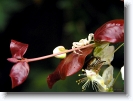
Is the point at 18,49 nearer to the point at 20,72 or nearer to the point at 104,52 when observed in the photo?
the point at 20,72

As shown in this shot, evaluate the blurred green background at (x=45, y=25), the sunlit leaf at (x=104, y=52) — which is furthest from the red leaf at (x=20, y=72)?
the blurred green background at (x=45, y=25)

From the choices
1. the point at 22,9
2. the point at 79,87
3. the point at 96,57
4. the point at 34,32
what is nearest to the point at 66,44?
the point at 34,32

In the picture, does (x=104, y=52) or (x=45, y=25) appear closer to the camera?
(x=104, y=52)

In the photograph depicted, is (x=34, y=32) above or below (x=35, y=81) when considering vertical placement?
above

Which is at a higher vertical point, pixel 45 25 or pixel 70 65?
pixel 45 25

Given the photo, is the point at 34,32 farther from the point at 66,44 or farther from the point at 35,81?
the point at 35,81

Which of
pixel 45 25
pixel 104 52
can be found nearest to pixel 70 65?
pixel 104 52
